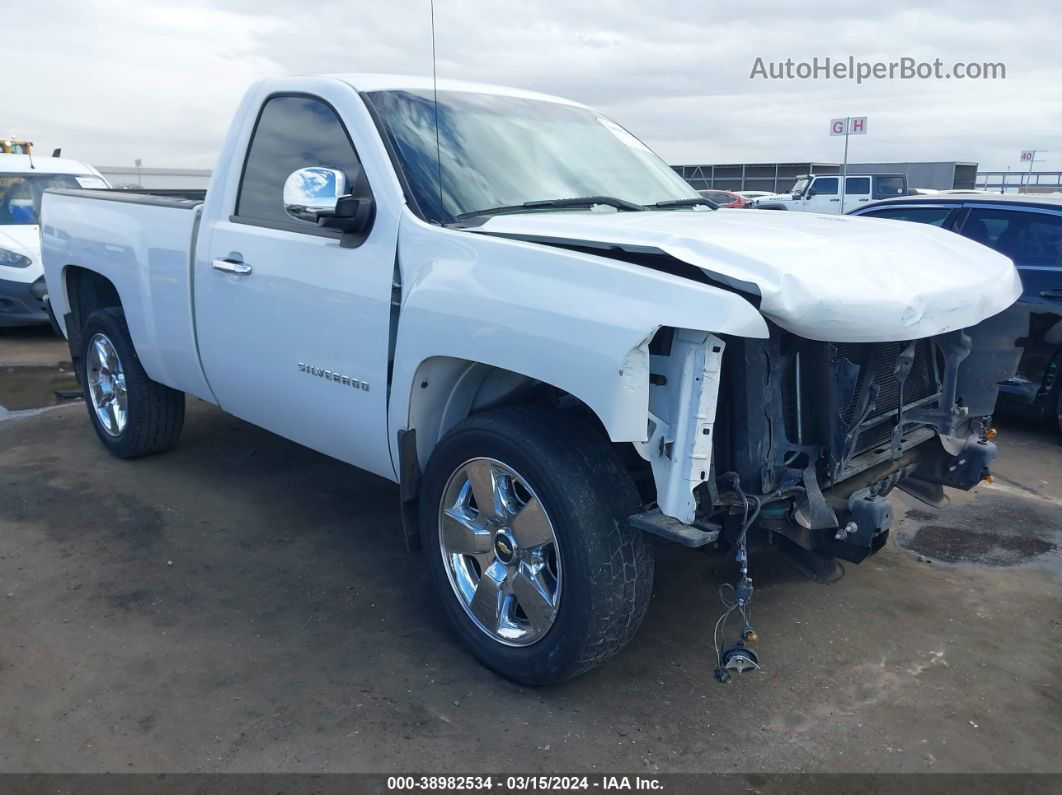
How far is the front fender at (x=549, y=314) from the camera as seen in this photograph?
8.46 feet

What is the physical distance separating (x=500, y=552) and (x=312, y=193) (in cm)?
148

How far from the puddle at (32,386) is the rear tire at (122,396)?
1725mm

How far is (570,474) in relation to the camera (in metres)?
2.90

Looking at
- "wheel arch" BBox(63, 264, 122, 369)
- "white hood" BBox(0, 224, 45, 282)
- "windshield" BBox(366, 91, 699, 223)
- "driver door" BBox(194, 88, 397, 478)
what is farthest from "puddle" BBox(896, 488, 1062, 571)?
"white hood" BBox(0, 224, 45, 282)

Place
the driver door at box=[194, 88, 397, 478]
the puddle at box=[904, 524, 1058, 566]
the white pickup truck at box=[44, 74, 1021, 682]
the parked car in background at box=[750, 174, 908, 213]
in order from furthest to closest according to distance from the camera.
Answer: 1. the parked car in background at box=[750, 174, 908, 213]
2. the puddle at box=[904, 524, 1058, 566]
3. the driver door at box=[194, 88, 397, 478]
4. the white pickup truck at box=[44, 74, 1021, 682]

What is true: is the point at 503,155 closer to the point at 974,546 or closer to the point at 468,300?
the point at 468,300

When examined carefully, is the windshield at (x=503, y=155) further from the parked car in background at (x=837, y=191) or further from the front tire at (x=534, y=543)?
the parked car in background at (x=837, y=191)

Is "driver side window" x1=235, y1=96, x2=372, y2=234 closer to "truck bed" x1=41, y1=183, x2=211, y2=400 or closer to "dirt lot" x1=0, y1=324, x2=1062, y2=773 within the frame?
"truck bed" x1=41, y1=183, x2=211, y2=400

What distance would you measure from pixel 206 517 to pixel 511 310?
8.60 feet

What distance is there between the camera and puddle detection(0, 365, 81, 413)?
23.6 ft

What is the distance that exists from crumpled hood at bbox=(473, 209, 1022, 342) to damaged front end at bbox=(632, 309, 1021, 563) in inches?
8.5

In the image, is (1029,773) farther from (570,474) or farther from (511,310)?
(511,310)

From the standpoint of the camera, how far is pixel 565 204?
368cm
